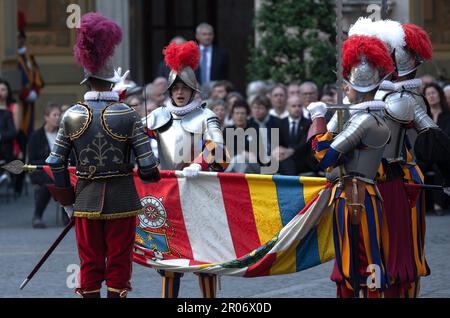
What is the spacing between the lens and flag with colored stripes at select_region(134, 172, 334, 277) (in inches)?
365

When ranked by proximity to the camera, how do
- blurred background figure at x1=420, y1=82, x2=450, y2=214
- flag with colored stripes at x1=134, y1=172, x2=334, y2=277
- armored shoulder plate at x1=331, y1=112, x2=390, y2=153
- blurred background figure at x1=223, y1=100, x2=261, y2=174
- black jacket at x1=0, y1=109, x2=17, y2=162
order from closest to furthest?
armored shoulder plate at x1=331, y1=112, x2=390, y2=153 < flag with colored stripes at x1=134, y1=172, x2=334, y2=277 < blurred background figure at x1=223, y1=100, x2=261, y2=174 < blurred background figure at x1=420, y1=82, x2=450, y2=214 < black jacket at x1=0, y1=109, x2=17, y2=162

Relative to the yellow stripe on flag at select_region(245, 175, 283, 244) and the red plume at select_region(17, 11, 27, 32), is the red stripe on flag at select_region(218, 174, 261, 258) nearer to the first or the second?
the yellow stripe on flag at select_region(245, 175, 283, 244)

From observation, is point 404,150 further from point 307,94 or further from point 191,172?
point 307,94

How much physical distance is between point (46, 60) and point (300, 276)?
36.2 feet

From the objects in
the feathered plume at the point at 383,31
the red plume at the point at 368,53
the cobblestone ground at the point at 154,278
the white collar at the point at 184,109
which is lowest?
the cobblestone ground at the point at 154,278

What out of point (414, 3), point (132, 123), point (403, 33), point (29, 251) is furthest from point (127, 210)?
point (414, 3)

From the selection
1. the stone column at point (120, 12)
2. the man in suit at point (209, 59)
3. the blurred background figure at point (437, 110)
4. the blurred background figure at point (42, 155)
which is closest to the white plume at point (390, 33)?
the blurred background figure at point (437, 110)

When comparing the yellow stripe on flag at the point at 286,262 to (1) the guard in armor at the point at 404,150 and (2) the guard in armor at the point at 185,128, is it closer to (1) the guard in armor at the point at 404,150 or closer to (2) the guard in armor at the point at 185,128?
(2) the guard in armor at the point at 185,128

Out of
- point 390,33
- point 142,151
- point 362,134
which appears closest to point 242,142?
point 390,33

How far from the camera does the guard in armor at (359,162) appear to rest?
838 cm

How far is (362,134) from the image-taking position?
8.34 meters

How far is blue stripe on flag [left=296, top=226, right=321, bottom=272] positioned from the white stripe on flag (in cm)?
50

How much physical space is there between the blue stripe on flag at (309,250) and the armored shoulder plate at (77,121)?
1.72 m

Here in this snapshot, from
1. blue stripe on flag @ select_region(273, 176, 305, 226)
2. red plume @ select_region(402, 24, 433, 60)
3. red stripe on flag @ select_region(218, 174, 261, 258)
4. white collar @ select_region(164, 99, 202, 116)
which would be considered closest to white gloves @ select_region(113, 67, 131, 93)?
white collar @ select_region(164, 99, 202, 116)
